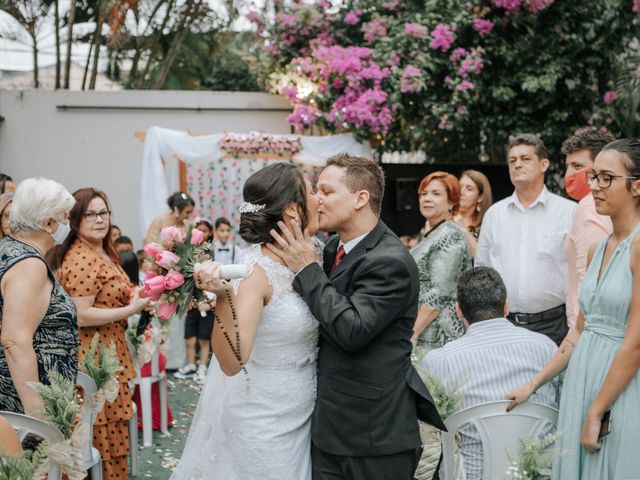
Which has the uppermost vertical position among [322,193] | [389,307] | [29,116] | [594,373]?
[29,116]

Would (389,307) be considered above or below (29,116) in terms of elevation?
below

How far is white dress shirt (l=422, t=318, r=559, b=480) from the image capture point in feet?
10.1

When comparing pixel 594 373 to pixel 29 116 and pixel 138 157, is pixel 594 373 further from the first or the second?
pixel 29 116

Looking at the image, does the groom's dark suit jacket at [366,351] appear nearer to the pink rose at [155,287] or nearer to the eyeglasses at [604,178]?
the pink rose at [155,287]

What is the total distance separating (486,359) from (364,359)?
84 cm

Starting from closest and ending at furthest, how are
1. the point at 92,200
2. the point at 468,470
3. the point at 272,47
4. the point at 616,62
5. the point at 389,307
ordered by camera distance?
the point at 389,307 < the point at 468,470 < the point at 92,200 < the point at 616,62 < the point at 272,47

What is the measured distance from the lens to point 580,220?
409cm

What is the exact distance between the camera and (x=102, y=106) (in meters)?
10.4

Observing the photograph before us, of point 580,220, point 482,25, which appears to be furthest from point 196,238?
point 482,25

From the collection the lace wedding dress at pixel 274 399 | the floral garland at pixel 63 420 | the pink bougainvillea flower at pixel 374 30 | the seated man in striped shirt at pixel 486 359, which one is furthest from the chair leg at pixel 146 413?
the pink bougainvillea flower at pixel 374 30

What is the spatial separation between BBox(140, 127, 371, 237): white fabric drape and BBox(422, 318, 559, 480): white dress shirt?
622 centimetres

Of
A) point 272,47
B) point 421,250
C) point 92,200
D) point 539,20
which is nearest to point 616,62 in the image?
point 539,20

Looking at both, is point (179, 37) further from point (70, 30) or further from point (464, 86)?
point (464, 86)

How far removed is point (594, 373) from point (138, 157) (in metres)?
8.68
